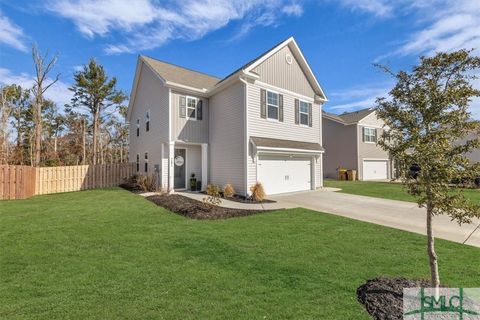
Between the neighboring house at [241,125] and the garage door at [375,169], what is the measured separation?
437 inches

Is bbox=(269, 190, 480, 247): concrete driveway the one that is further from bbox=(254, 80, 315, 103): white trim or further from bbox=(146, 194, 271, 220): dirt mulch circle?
bbox=(254, 80, 315, 103): white trim

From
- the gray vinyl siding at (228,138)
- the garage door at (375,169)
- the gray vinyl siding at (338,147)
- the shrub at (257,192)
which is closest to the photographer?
the shrub at (257,192)

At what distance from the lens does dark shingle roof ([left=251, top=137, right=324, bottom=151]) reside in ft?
38.6

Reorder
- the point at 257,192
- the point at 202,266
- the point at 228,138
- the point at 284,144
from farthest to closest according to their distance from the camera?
the point at 284,144 < the point at 228,138 < the point at 257,192 < the point at 202,266

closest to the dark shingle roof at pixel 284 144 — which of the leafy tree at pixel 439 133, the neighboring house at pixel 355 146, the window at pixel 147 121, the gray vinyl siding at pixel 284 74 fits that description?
the gray vinyl siding at pixel 284 74

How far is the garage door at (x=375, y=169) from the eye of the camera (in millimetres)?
23750

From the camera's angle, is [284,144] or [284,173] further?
[284,173]

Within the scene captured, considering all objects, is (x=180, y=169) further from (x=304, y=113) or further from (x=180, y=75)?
(x=304, y=113)

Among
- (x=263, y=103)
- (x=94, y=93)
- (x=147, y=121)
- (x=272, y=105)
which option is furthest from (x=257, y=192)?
(x=94, y=93)

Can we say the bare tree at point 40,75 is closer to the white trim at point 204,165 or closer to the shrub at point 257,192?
the white trim at point 204,165

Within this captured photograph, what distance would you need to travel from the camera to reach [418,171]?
3143 millimetres

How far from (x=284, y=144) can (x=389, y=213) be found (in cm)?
593

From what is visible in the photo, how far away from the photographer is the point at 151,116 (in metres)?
15.4

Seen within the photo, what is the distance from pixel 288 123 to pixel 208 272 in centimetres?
1115
